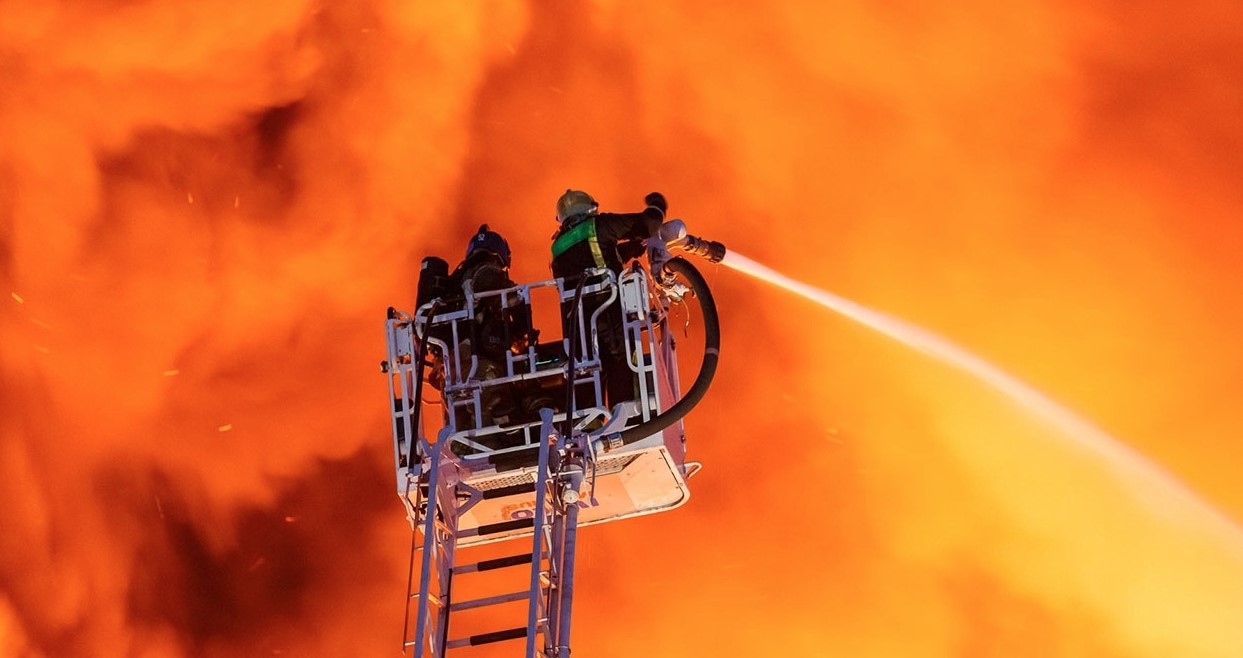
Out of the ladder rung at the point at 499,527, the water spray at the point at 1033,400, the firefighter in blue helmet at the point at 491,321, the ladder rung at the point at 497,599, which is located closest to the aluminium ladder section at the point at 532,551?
the ladder rung at the point at 497,599

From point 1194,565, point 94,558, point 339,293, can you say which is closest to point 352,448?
point 339,293

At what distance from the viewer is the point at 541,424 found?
11586 mm

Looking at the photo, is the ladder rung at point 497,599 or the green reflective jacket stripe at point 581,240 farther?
the green reflective jacket stripe at point 581,240

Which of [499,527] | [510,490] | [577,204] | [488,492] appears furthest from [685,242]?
[499,527]

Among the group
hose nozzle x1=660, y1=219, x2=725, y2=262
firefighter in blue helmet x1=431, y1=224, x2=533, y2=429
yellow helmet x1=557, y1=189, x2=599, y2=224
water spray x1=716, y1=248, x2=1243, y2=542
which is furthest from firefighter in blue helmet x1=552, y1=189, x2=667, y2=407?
water spray x1=716, y1=248, x2=1243, y2=542

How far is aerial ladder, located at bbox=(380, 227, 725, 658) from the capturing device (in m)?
11.3

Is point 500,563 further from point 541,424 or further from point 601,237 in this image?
point 601,237

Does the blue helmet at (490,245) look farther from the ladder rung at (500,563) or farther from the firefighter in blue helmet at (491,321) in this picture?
the ladder rung at (500,563)

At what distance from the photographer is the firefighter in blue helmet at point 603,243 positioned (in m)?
12.1

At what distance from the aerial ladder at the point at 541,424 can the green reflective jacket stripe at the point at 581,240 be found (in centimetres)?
23

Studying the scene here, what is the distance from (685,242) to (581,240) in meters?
0.89

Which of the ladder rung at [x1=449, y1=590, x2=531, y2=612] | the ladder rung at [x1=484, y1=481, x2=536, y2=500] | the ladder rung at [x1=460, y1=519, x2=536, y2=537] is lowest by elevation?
the ladder rung at [x1=449, y1=590, x2=531, y2=612]

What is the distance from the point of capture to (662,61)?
2181 centimetres

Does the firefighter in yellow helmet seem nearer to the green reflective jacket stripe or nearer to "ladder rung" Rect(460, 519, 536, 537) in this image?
the green reflective jacket stripe
